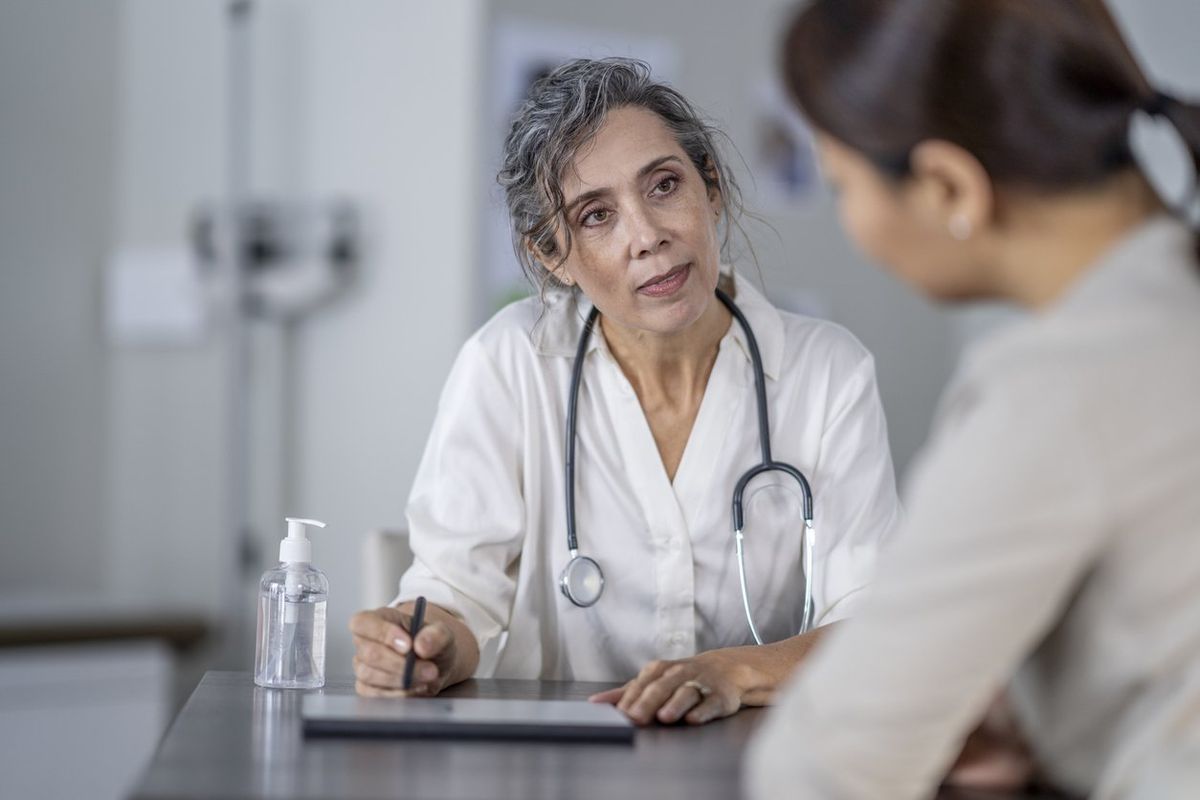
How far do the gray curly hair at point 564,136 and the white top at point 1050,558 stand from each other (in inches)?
35.2

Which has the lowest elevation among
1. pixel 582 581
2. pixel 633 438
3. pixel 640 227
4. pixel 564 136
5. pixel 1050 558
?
pixel 582 581

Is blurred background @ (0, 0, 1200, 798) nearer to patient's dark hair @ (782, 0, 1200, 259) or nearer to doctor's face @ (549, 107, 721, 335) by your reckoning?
doctor's face @ (549, 107, 721, 335)

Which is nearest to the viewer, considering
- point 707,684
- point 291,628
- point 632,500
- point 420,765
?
point 420,765

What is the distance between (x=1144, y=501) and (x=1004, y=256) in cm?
20

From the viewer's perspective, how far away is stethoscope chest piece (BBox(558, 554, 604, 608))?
1.61 meters

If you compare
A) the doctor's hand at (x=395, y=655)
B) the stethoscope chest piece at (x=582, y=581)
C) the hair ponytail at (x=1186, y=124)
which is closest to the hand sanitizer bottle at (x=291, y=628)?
the doctor's hand at (x=395, y=655)

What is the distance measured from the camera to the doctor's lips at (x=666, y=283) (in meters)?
1.58

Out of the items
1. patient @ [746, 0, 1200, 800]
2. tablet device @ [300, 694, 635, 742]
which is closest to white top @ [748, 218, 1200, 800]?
patient @ [746, 0, 1200, 800]

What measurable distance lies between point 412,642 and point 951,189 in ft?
2.43

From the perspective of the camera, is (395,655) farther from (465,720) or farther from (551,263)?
(551,263)

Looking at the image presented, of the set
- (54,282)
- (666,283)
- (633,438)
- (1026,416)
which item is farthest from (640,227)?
(54,282)

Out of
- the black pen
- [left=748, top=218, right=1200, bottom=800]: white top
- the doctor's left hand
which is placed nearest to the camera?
[left=748, top=218, right=1200, bottom=800]: white top

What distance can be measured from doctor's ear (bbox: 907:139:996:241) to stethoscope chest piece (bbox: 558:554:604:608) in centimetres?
85

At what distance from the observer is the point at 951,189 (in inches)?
33.0
